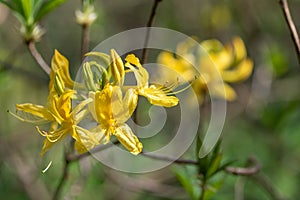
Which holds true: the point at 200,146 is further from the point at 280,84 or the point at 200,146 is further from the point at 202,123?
the point at 280,84

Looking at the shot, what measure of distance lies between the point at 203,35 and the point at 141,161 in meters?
1.24

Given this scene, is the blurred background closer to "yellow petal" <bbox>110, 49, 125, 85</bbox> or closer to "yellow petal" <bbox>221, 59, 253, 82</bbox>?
"yellow petal" <bbox>221, 59, 253, 82</bbox>

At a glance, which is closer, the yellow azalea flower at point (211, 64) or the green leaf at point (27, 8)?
the green leaf at point (27, 8)

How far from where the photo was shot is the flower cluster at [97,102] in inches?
55.7

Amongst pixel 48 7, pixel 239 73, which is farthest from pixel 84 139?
pixel 239 73

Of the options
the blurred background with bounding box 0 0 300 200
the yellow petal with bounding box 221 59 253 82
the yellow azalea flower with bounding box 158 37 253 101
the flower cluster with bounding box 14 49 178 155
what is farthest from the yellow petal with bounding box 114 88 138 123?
the yellow petal with bounding box 221 59 253 82

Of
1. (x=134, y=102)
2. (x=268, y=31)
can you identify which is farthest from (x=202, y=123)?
(x=268, y=31)

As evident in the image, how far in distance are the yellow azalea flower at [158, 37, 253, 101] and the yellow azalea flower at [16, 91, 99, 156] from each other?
1.23 m

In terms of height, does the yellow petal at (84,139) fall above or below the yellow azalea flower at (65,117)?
below

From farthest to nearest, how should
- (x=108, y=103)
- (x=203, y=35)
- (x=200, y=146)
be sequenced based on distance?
(x=203, y=35), (x=200, y=146), (x=108, y=103)

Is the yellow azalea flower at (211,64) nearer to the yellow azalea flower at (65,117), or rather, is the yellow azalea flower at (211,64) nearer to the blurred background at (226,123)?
the blurred background at (226,123)

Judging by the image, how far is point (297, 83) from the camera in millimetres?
3586

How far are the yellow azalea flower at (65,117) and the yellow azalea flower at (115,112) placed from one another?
1.4 inches

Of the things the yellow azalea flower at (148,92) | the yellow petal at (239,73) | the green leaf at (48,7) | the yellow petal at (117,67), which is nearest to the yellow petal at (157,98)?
the yellow azalea flower at (148,92)
